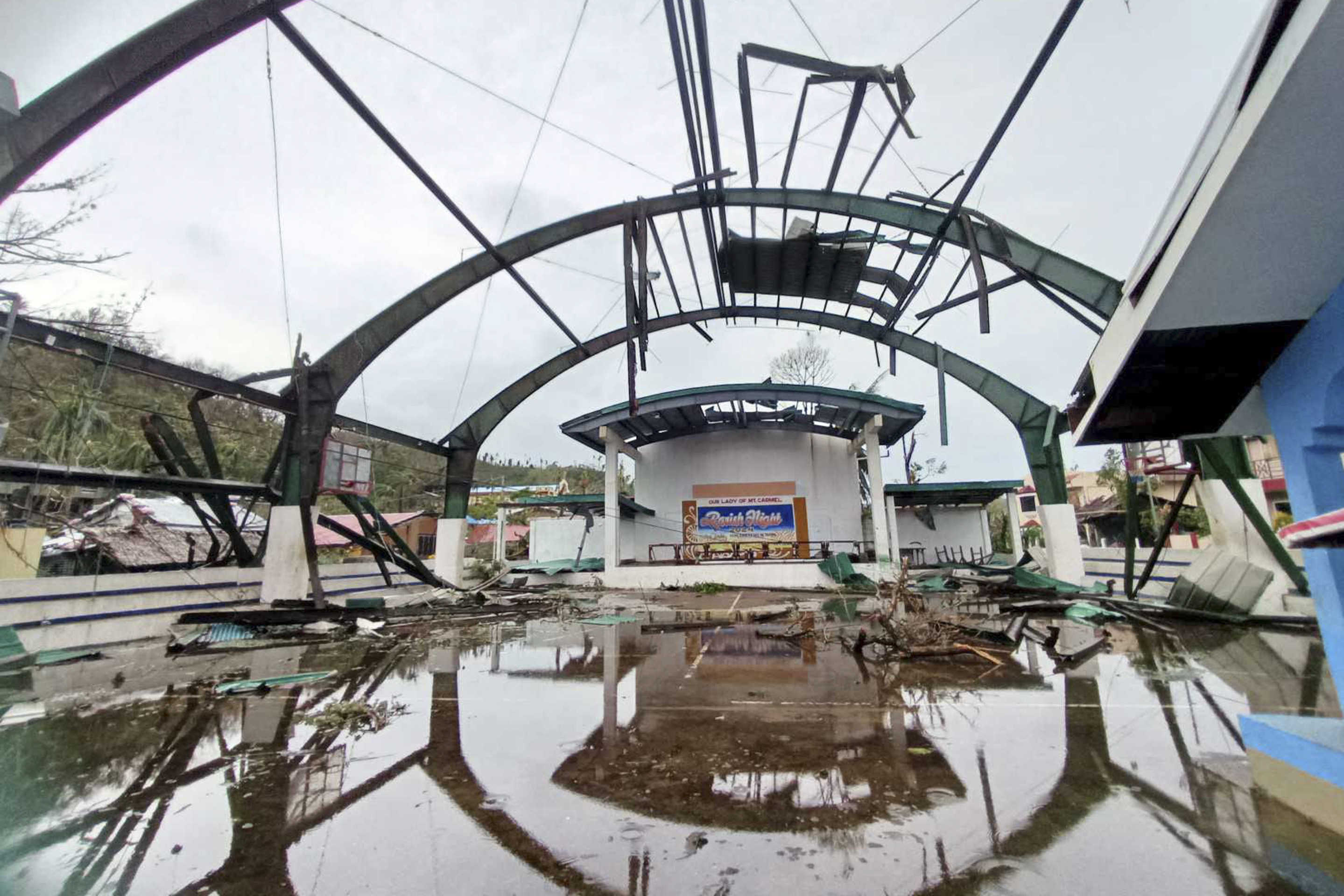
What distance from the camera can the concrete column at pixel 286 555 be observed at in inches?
403

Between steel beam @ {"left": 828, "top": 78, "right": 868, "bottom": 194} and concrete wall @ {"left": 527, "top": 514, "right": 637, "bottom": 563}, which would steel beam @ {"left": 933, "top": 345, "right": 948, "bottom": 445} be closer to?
steel beam @ {"left": 828, "top": 78, "right": 868, "bottom": 194}

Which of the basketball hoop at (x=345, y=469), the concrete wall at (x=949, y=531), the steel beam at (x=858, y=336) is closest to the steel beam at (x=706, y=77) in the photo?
the steel beam at (x=858, y=336)

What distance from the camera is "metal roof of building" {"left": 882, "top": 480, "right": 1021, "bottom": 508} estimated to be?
63.6 ft

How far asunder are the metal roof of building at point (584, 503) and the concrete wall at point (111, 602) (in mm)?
9537

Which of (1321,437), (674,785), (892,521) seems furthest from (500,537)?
(1321,437)

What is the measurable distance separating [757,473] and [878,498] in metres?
4.87

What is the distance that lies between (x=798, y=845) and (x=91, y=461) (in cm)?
1587

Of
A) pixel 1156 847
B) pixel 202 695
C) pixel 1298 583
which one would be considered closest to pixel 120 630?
pixel 202 695

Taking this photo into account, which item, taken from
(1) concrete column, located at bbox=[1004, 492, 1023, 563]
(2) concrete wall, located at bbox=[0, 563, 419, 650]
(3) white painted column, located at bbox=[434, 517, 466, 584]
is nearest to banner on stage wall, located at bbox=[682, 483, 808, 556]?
(3) white painted column, located at bbox=[434, 517, 466, 584]

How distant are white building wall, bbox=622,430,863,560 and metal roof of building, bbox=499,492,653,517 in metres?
0.65

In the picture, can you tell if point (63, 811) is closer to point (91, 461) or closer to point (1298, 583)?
point (91, 461)

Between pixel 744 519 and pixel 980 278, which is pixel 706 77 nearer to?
pixel 980 278

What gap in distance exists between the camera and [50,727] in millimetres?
4188

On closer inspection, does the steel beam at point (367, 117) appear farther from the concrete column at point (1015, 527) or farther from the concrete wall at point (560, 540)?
the concrete column at point (1015, 527)
